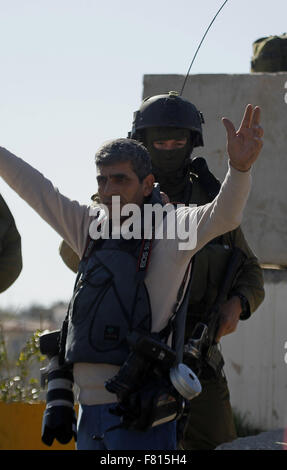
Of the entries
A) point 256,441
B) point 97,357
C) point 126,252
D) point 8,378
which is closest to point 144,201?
point 126,252

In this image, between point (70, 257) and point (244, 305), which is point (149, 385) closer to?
point (244, 305)

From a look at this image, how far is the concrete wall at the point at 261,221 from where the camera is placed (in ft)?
25.9

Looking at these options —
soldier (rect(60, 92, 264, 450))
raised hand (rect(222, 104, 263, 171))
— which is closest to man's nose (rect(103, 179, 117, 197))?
raised hand (rect(222, 104, 263, 171))

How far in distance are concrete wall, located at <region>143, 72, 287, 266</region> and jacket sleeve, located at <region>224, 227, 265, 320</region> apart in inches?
132

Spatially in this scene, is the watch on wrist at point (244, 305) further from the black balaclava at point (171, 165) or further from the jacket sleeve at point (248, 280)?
the black balaclava at point (171, 165)

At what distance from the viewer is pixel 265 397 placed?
7902mm

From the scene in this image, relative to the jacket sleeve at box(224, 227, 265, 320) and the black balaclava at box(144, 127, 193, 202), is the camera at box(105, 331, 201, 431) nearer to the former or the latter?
the jacket sleeve at box(224, 227, 265, 320)

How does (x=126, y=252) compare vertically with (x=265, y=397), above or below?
above

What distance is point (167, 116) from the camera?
484 cm

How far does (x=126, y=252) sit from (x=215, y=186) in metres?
1.30

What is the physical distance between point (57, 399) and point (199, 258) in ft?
3.99

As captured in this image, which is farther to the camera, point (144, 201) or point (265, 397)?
point (265, 397)

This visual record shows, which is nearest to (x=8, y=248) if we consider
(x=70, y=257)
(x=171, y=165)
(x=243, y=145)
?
(x=70, y=257)
